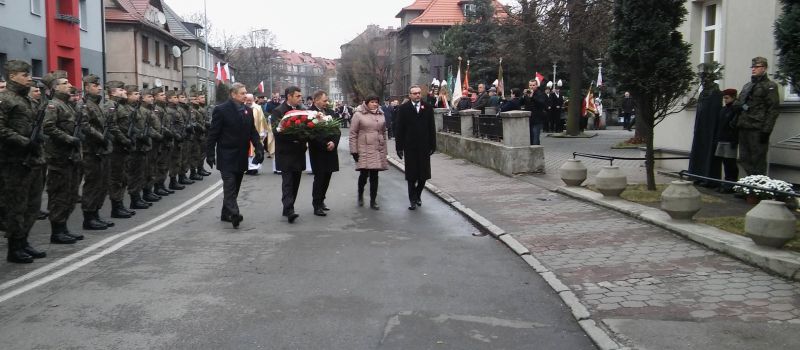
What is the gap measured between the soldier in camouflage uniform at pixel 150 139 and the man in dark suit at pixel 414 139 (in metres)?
4.00

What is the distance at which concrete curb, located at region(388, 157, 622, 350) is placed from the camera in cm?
507

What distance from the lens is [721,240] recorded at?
752cm

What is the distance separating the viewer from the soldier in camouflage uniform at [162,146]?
12968 millimetres

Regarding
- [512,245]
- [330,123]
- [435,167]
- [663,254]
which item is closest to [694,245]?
[663,254]

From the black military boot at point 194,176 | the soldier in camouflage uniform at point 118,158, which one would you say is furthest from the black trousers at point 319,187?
the black military boot at point 194,176

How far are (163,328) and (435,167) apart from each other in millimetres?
13834

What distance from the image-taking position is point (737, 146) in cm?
1123

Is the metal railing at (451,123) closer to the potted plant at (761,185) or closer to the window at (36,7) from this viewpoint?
the potted plant at (761,185)

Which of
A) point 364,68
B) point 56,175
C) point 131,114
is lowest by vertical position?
point 56,175

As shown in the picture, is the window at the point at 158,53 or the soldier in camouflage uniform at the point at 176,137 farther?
the window at the point at 158,53

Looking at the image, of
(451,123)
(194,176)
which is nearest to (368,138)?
(194,176)

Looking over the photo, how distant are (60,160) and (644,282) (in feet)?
21.3

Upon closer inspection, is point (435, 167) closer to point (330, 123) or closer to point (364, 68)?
point (330, 123)

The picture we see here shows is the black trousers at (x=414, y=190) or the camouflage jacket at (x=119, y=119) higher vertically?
the camouflage jacket at (x=119, y=119)
